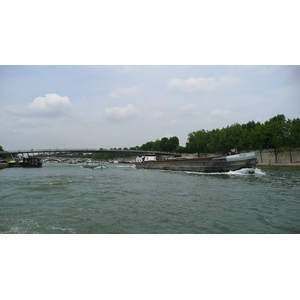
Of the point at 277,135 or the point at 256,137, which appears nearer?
the point at 277,135

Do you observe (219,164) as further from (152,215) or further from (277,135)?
(277,135)

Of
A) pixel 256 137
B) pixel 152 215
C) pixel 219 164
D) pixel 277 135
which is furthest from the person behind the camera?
pixel 256 137

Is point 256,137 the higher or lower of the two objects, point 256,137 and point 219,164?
the higher

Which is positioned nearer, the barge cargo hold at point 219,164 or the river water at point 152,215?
the river water at point 152,215

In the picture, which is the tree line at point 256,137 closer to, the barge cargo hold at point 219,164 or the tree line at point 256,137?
the tree line at point 256,137

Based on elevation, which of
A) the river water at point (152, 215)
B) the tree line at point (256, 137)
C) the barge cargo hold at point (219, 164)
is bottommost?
the river water at point (152, 215)

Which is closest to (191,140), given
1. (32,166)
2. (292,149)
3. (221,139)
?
(221,139)

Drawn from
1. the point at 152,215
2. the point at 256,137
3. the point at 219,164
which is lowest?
the point at 152,215

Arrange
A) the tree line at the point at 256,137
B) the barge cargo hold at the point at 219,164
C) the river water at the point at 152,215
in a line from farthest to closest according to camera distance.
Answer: the tree line at the point at 256,137, the barge cargo hold at the point at 219,164, the river water at the point at 152,215

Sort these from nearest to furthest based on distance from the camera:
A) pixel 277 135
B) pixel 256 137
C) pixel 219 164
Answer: pixel 219 164 → pixel 277 135 → pixel 256 137

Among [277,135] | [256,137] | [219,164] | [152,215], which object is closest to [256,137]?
[256,137]

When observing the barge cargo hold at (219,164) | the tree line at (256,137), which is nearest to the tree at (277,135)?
the tree line at (256,137)

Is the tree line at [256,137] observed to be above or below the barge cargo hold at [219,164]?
above

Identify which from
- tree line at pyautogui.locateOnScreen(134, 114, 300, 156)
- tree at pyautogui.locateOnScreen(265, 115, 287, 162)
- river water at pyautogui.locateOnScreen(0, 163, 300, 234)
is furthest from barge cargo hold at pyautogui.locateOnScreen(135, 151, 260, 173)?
tree at pyautogui.locateOnScreen(265, 115, 287, 162)
